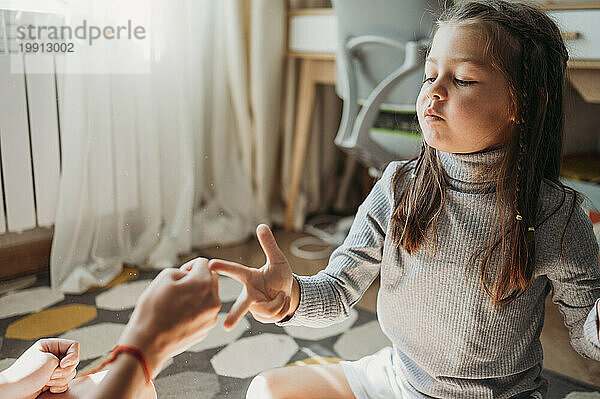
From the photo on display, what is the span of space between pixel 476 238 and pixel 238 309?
0.29 meters

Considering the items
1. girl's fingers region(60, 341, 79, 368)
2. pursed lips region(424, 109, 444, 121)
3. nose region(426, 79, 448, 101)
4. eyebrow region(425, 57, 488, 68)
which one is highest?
eyebrow region(425, 57, 488, 68)

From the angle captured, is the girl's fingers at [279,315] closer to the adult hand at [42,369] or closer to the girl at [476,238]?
the girl at [476,238]

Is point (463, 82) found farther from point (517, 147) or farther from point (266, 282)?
point (266, 282)

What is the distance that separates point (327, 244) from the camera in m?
1.46

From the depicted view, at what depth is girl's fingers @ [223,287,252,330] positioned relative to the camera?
490 millimetres

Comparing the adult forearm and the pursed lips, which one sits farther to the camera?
the pursed lips

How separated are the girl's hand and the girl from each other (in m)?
0.02

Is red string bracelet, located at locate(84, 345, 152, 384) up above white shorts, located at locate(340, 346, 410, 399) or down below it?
above

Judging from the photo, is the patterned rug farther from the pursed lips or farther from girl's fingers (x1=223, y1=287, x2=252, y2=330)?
the pursed lips

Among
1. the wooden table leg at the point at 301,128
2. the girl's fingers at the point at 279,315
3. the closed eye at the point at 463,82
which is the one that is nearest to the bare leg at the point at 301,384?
the girl's fingers at the point at 279,315

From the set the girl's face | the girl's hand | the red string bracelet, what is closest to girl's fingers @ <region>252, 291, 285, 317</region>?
the girl's hand

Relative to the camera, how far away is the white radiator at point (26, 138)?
1.92 ft

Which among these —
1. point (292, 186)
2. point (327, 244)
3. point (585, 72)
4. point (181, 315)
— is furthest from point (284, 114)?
point (181, 315)

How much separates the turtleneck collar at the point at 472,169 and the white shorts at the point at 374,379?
0.76 ft
